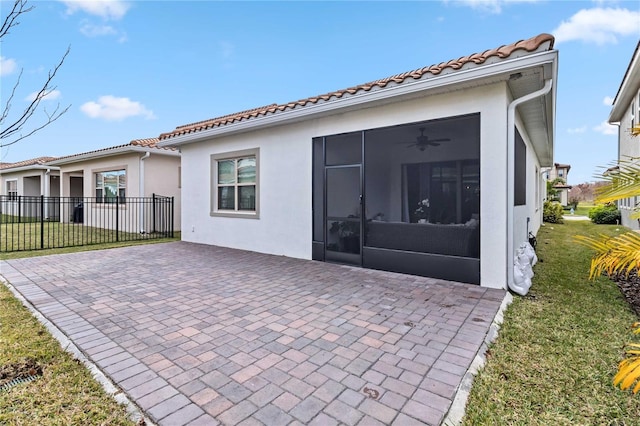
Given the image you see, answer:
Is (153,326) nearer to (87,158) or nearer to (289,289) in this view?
(289,289)

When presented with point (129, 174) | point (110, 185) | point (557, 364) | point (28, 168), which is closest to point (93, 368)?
point (557, 364)

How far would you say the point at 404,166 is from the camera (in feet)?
20.6

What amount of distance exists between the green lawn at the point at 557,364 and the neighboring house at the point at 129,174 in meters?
13.1

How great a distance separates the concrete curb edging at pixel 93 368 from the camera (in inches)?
89.4

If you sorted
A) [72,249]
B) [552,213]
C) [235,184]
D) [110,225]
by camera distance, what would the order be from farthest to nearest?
[552,213] < [110,225] < [235,184] < [72,249]

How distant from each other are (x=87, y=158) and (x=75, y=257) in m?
8.94

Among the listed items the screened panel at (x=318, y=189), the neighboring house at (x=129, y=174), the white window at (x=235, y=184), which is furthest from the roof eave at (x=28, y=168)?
the screened panel at (x=318, y=189)

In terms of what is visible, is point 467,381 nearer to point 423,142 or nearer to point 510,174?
point 510,174

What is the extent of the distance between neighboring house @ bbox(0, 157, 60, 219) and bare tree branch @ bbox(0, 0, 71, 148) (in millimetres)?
19671

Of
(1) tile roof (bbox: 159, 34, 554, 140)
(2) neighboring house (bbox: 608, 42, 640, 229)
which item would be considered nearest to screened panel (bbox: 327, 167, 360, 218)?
(1) tile roof (bbox: 159, 34, 554, 140)

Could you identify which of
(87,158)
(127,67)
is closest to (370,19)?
(127,67)

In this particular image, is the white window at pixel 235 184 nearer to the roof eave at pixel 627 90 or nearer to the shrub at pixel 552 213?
the roof eave at pixel 627 90

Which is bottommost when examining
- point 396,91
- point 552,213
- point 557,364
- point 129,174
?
point 557,364

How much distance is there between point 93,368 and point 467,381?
3.21 metres
